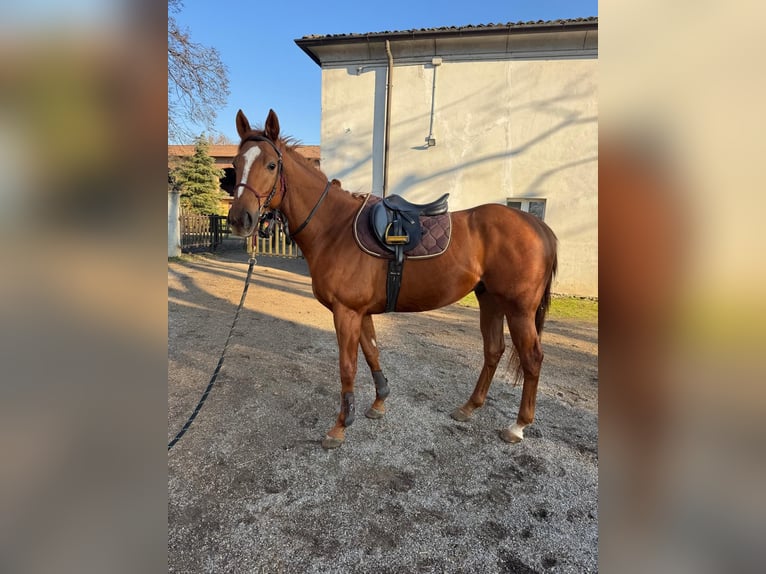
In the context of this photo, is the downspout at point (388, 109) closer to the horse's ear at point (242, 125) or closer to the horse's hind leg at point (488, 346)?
the horse's hind leg at point (488, 346)

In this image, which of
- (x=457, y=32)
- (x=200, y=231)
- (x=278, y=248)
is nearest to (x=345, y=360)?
(x=457, y=32)

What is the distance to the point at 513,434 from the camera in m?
2.82

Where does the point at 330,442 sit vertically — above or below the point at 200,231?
below

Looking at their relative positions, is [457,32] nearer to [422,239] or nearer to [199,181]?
[422,239]

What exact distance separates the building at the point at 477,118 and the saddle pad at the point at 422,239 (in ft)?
18.5

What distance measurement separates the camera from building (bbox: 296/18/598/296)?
844 centimetres

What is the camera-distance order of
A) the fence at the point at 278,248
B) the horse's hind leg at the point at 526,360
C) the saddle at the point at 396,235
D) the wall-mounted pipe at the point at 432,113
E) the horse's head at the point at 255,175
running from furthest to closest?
the fence at the point at 278,248 < the wall-mounted pipe at the point at 432,113 < the horse's hind leg at the point at 526,360 < the saddle at the point at 396,235 < the horse's head at the point at 255,175

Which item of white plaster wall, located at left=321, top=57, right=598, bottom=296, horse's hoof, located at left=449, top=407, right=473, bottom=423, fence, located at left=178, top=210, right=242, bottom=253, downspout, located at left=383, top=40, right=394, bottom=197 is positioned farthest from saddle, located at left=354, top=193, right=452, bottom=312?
fence, located at left=178, top=210, right=242, bottom=253

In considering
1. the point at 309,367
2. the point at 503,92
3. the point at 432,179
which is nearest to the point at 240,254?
the point at 432,179

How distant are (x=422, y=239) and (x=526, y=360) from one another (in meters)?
1.20

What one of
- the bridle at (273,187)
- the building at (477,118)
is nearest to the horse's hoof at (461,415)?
the bridle at (273,187)

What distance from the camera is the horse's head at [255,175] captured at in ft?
7.53

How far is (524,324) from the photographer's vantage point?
110 inches
